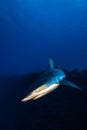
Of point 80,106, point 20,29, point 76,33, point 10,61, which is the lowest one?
point 80,106

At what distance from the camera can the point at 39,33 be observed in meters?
20.0

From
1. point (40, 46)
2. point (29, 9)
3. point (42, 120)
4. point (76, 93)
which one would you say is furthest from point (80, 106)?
point (40, 46)

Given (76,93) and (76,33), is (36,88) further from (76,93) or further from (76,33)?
(76,33)

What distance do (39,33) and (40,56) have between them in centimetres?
214

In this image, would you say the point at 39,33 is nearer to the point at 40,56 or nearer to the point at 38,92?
the point at 40,56

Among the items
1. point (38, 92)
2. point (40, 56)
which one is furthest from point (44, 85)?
point (40, 56)

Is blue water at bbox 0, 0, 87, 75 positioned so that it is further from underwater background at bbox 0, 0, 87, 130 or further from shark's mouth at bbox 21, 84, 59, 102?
shark's mouth at bbox 21, 84, 59, 102

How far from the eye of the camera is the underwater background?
6.08 m

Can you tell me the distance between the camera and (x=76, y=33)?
906 inches

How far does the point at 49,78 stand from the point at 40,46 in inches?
723

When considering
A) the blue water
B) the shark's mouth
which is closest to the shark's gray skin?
the shark's mouth

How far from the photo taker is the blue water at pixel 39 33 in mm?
16109

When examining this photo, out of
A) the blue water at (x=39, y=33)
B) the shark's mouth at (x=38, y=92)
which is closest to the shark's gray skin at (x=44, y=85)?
the shark's mouth at (x=38, y=92)

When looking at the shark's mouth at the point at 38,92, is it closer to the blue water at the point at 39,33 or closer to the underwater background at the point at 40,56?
the underwater background at the point at 40,56
